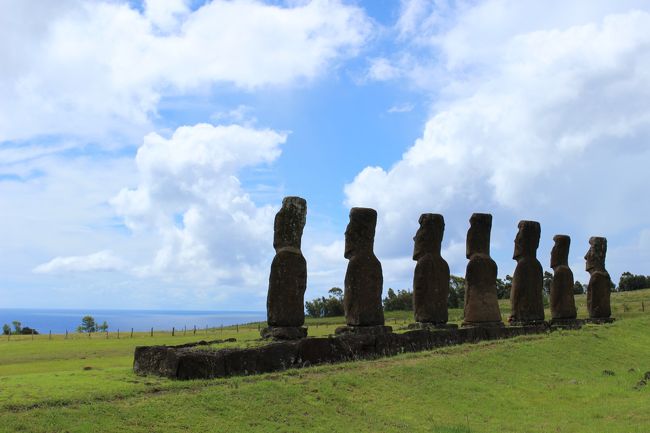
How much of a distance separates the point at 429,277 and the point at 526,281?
16.6 feet

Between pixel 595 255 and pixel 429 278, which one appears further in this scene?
pixel 595 255

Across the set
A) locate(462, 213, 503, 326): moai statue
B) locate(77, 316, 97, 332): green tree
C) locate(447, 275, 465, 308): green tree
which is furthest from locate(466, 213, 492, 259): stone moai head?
locate(77, 316, 97, 332): green tree

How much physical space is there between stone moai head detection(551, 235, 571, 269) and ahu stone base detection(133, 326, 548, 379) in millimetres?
7768

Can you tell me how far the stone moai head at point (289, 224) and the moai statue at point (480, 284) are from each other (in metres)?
7.15

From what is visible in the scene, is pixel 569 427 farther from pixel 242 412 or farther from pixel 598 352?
pixel 598 352

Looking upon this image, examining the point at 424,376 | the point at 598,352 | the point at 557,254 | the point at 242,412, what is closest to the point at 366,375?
the point at 424,376

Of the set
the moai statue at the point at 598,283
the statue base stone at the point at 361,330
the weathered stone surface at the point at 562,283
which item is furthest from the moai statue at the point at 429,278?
the moai statue at the point at 598,283

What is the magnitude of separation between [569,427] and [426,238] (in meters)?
8.46

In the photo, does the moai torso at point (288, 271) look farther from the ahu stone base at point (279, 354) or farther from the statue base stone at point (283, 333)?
the ahu stone base at point (279, 354)

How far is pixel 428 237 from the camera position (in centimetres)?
1848

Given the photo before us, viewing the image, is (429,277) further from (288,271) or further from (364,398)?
(364,398)

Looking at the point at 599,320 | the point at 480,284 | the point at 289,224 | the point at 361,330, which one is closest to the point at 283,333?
the point at 361,330

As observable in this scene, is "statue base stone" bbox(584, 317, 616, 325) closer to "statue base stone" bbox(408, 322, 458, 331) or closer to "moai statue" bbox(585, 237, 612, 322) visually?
"moai statue" bbox(585, 237, 612, 322)

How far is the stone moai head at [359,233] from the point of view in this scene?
53.2 ft
